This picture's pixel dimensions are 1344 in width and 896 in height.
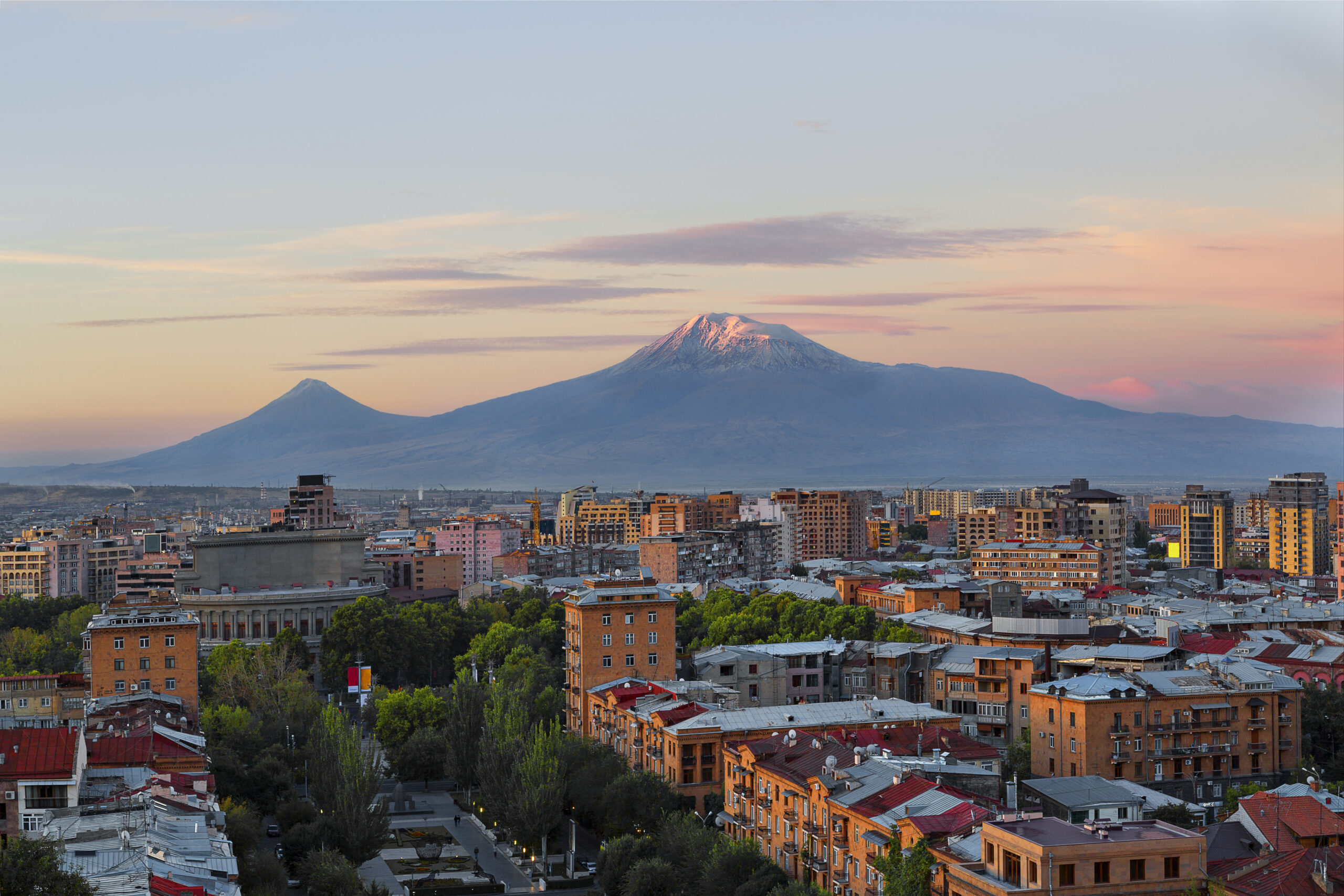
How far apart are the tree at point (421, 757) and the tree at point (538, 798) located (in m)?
12.1

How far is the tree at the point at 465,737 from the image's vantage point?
55.6m

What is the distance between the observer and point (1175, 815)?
36.2 meters

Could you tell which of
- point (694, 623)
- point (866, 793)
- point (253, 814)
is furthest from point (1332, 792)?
point (694, 623)

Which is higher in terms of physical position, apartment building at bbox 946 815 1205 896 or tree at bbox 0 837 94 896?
tree at bbox 0 837 94 896

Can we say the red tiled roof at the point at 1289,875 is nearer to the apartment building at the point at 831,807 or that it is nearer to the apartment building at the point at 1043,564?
the apartment building at the point at 831,807

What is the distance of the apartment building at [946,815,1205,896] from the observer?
90.1ft

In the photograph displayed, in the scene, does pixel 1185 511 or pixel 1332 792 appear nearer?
pixel 1332 792

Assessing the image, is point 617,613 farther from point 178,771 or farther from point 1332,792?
point 1332,792

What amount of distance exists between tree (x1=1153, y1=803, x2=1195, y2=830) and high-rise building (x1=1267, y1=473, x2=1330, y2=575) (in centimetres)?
10680

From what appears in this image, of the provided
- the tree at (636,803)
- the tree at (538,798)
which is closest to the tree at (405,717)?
the tree at (538,798)

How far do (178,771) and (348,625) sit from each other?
138 ft

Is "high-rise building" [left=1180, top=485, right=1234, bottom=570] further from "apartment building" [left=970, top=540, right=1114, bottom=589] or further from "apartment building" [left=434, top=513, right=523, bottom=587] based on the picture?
"apartment building" [left=434, top=513, right=523, bottom=587]

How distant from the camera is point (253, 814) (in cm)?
4462

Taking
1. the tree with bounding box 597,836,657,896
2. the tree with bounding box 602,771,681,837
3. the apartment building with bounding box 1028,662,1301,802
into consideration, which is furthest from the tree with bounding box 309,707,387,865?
the apartment building with bounding box 1028,662,1301,802
